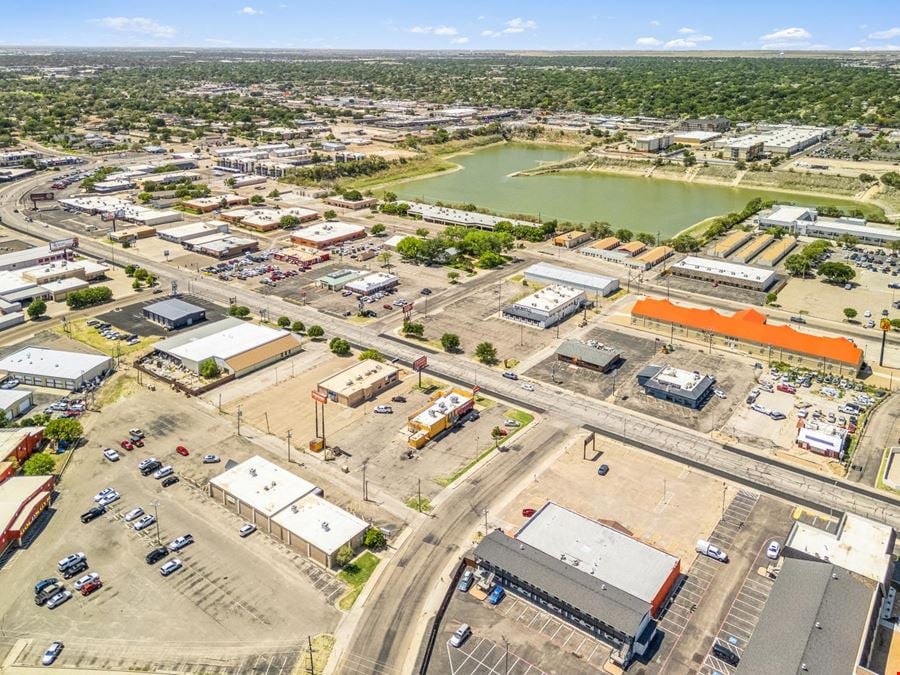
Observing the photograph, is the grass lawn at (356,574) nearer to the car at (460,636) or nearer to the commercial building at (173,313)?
the car at (460,636)

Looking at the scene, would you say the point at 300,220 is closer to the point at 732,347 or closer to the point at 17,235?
the point at 17,235

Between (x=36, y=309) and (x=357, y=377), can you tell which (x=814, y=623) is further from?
(x=36, y=309)

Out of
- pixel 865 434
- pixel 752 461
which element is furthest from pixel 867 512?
pixel 865 434

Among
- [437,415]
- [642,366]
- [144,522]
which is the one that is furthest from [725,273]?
[144,522]

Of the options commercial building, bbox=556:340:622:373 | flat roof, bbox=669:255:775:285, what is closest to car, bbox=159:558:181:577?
commercial building, bbox=556:340:622:373

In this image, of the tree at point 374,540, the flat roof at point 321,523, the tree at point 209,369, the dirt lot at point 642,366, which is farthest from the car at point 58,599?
the dirt lot at point 642,366

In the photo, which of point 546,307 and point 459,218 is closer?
point 546,307
